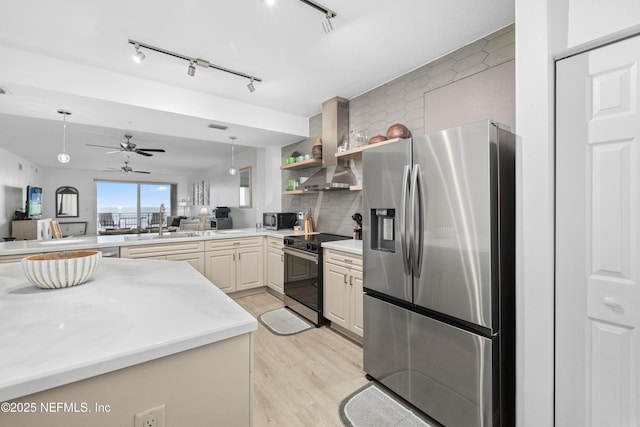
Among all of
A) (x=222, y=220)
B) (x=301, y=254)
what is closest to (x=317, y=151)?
(x=301, y=254)

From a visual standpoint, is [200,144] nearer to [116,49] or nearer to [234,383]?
[116,49]

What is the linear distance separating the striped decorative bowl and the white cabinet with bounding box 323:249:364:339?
6.13ft

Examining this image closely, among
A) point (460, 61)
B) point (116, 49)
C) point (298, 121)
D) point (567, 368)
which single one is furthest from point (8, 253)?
point (460, 61)

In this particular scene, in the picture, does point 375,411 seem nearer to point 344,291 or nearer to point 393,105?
point 344,291

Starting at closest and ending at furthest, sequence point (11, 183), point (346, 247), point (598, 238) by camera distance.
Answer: point (598, 238) < point (346, 247) < point (11, 183)

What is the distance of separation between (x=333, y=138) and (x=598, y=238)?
2.74 m

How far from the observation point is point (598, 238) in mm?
1253

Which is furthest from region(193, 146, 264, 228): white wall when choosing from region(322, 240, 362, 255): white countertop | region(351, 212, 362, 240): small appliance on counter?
region(322, 240, 362, 255): white countertop

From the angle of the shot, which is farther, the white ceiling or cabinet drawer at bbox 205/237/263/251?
cabinet drawer at bbox 205/237/263/251

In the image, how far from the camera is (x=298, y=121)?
420 cm

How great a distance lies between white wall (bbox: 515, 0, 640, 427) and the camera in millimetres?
1313

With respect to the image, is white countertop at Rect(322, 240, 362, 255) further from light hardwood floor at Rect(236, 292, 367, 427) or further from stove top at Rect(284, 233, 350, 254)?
light hardwood floor at Rect(236, 292, 367, 427)

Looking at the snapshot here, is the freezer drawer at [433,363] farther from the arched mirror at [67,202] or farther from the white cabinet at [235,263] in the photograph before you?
the arched mirror at [67,202]

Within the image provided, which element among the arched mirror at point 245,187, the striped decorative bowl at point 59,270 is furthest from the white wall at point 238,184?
the striped decorative bowl at point 59,270
